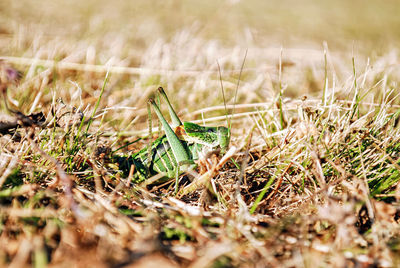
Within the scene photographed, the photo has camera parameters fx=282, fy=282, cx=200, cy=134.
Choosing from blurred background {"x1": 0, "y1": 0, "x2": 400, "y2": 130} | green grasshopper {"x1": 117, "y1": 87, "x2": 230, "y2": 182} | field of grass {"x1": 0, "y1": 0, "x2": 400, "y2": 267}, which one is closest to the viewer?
field of grass {"x1": 0, "y1": 0, "x2": 400, "y2": 267}

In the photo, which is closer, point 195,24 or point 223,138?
point 223,138

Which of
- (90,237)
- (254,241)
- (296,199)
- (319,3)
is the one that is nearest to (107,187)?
(90,237)

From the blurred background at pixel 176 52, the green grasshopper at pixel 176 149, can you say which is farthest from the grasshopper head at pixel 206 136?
the blurred background at pixel 176 52

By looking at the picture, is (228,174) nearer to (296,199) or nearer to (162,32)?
(296,199)

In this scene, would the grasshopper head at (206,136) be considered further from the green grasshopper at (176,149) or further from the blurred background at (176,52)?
the blurred background at (176,52)

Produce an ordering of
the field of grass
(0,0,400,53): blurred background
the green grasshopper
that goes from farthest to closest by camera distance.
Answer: (0,0,400,53): blurred background, the green grasshopper, the field of grass

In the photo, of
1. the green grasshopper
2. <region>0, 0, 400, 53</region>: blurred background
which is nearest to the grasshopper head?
the green grasshopper

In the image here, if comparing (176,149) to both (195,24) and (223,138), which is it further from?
(195,24)

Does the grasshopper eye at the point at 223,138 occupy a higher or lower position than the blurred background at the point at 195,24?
lower

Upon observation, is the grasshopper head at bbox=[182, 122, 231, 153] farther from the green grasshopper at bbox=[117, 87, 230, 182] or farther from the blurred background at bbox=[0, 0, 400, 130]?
the blurred background at bbox=[0, 0, 400, 130]

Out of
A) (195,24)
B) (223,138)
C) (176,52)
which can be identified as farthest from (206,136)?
(195,24)
